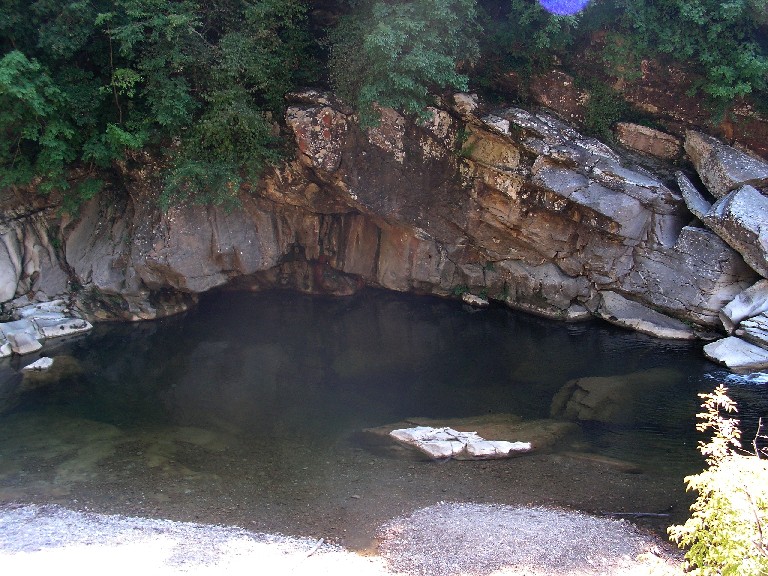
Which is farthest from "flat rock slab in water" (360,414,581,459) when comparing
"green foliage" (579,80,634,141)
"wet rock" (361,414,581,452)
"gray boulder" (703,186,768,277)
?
"green foliage" (579,80,634,141)

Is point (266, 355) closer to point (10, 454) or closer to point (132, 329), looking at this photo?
point (132, 329)

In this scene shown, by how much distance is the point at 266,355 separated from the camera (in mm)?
17891

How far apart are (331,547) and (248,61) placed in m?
13.1

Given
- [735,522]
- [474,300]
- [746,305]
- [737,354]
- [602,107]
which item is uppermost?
[602,107]

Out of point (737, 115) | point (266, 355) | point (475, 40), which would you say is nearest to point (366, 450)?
point (266, 355)

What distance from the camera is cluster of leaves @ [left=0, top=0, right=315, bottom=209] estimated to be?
15.7 m

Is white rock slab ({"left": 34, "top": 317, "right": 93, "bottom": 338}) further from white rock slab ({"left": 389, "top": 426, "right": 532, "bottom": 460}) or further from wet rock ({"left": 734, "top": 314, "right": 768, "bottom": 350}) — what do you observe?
wet rock ({"left": 734, "top": 314, "right": 768, "bottom": 350})

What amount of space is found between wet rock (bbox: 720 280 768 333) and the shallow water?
4.40 feet

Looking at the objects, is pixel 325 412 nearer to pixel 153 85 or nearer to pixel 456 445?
pixel 456 445

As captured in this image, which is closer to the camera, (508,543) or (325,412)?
(508,543)

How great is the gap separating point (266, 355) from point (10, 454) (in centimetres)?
718

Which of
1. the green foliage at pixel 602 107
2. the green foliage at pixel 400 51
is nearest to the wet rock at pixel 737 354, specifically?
the green foliage at pixel 602 107

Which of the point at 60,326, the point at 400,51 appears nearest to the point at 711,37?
the point at 400,51

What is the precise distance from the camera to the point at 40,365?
54.5 ft
